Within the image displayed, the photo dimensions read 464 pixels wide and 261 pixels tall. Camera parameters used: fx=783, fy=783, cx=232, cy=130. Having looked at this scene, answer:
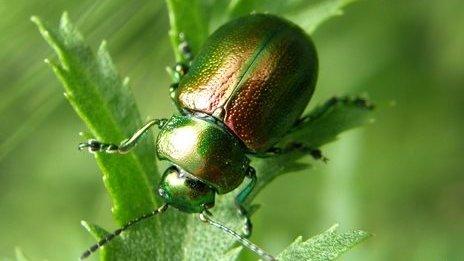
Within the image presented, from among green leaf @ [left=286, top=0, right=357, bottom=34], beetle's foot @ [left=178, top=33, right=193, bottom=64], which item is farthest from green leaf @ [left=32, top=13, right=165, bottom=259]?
green leaf @ [left=286, top=0, right=357, bottom=34]

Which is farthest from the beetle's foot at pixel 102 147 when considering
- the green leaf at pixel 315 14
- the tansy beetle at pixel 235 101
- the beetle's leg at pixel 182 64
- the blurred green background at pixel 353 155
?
the green leaf at pixel 315 14

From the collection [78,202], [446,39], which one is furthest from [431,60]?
[78,202]

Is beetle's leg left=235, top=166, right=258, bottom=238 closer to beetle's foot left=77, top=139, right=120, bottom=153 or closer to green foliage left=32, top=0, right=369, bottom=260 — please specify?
green foliage left=32, top=0, right=369, bottom=260

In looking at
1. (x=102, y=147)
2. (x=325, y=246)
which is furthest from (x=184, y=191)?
(x=325, y=246)

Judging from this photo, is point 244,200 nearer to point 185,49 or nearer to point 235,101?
point 235,101

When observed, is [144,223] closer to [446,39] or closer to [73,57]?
[73,57]
